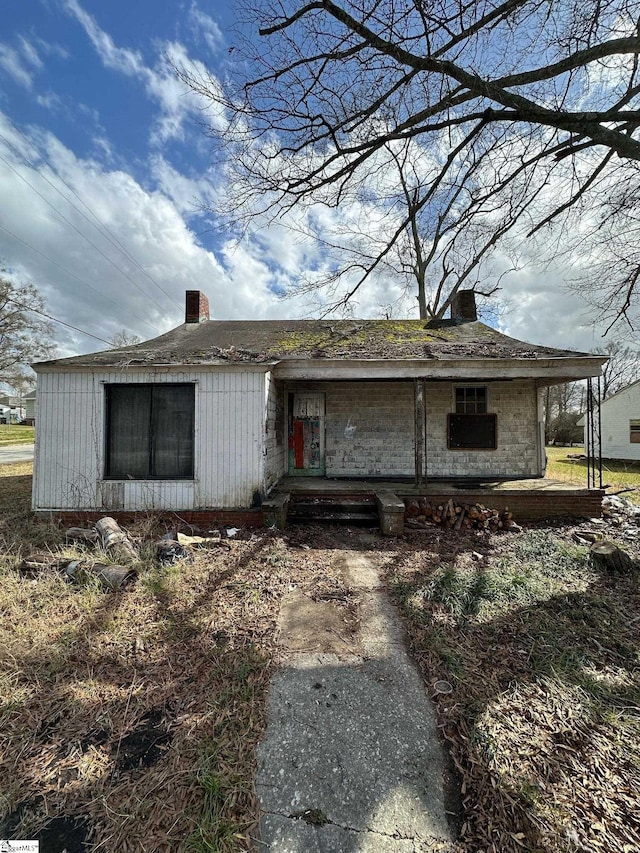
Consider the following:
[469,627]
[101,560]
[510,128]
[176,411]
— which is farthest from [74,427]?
[510,128]

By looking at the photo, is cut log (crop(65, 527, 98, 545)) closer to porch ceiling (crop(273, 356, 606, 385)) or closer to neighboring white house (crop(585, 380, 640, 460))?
porch ceiling (crop(273, 356, 606, 385))

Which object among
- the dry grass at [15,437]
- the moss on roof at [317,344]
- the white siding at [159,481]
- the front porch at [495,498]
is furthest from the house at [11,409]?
the front porch at [495,498]

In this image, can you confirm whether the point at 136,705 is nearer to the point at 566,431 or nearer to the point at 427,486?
the point at 427,486

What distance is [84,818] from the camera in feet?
5.85

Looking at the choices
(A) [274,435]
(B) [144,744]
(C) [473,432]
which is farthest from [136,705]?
(C) [473,432]

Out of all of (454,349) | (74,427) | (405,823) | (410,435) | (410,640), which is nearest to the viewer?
(405,823)

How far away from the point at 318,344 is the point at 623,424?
20603 millimetres

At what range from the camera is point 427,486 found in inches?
301

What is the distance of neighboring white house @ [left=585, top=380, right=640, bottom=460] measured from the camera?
19672 millimetres

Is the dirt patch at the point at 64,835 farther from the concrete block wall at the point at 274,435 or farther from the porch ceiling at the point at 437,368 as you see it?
the porch ceiling at the point at 437,368

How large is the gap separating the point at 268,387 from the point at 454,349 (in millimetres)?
3989

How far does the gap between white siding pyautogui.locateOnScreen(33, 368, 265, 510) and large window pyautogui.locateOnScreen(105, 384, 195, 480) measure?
0.14m

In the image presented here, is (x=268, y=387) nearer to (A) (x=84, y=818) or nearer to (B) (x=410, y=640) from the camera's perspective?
(B) (x=410, y=640)

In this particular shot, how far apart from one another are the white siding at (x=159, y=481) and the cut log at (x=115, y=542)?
45.7 inches
